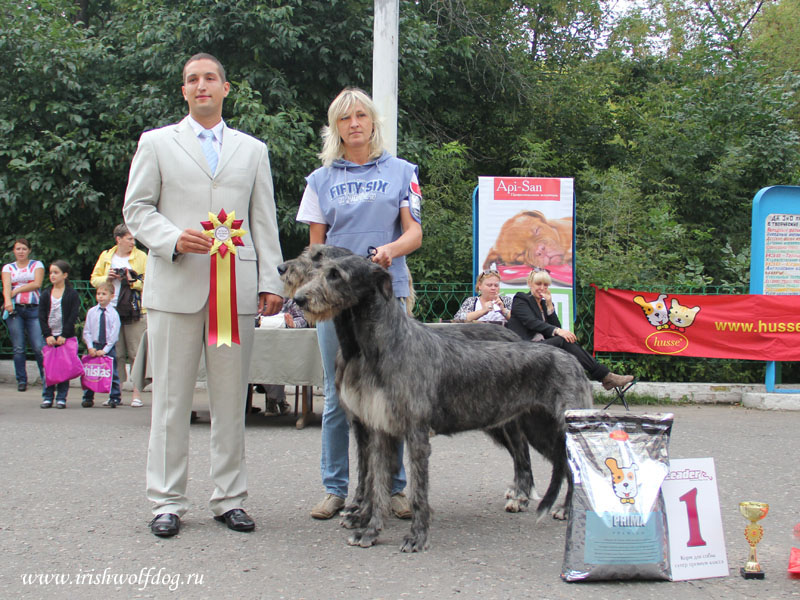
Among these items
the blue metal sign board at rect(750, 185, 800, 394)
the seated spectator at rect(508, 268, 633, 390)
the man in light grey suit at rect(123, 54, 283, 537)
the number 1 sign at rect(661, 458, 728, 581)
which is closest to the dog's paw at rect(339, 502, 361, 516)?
the man in light grey suit at rect(123, 54, 283, 537)

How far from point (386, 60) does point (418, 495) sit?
5978 mm

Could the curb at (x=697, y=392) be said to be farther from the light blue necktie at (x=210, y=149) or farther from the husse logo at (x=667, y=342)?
the light blue necktie at (x=210, y=149)

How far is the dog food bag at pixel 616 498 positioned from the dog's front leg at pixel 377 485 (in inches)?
39.8

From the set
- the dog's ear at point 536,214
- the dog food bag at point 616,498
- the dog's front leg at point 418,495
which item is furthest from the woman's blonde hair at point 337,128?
the dog's ear at point 536,214

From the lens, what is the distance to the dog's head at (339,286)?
380 centimetres

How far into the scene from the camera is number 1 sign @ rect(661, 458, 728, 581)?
3.56 metres

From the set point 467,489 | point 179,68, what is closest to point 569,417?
point 467,489

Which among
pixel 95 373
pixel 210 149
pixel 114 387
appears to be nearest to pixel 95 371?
pixel 95 373

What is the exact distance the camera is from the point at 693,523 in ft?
11.8

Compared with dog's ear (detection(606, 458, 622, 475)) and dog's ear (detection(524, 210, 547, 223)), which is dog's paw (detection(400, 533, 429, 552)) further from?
dog's ear (detection(524, 210, 547, 223))

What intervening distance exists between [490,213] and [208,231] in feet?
21.5

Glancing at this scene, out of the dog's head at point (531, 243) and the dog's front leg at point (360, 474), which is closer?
the dog's front leg at point (360, 474)

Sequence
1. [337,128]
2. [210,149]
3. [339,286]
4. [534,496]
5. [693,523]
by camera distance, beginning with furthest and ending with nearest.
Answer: [534,496]
[337,128]
[210,149]
[339,286]
[693,523]

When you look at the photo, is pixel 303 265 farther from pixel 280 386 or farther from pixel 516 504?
pixel 280 386
